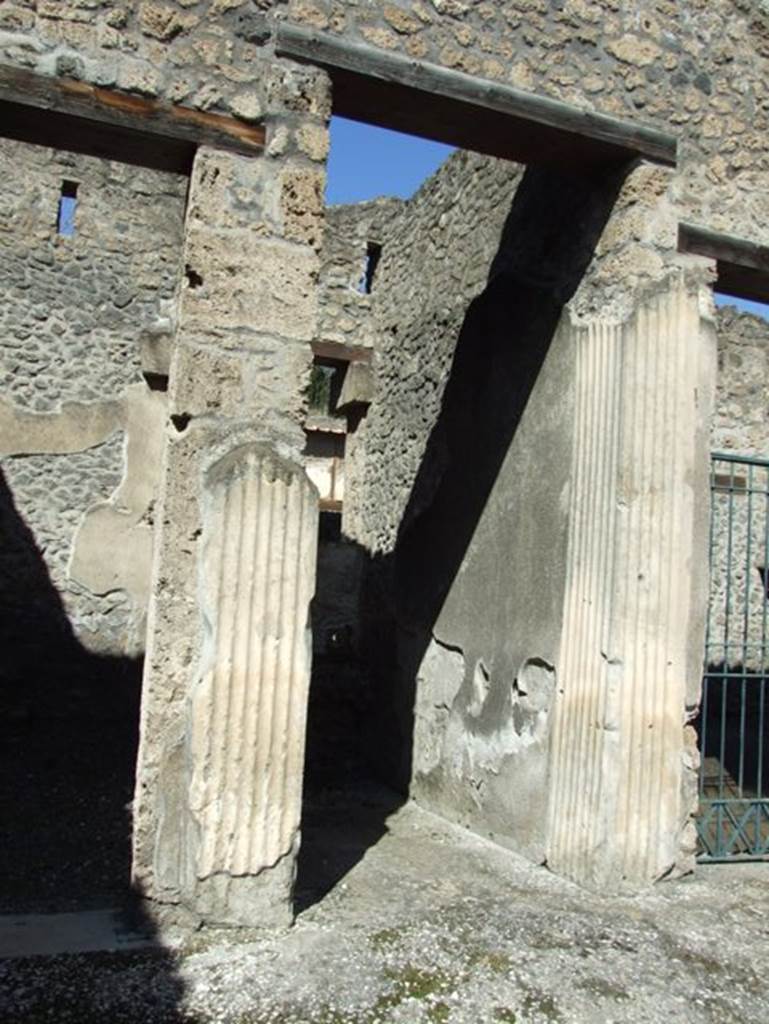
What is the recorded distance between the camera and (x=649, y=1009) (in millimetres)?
2943

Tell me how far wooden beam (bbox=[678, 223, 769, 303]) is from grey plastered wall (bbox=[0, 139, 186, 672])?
616cm

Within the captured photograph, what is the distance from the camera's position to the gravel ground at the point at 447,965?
2799 millimetres

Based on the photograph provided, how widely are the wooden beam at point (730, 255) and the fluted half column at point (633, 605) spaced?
29cm

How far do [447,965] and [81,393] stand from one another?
8.48m

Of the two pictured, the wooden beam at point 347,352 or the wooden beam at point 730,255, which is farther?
the wooden beam at point 347,352

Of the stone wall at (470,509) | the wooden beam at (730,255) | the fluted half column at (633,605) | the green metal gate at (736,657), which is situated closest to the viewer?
the fluted half column at (633,605)

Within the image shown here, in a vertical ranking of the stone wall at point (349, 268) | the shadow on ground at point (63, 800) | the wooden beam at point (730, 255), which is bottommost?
the shadow on ground at point (63, 800)

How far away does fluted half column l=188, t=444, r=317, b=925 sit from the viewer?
10.9ft

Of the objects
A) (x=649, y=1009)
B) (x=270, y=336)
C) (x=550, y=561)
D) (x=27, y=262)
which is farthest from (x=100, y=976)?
(x=27, y=262)

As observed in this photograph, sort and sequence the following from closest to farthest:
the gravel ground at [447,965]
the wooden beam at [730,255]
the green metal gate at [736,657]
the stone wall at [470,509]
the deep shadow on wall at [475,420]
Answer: the gravel ground at [447,965] → the wooden beam at [730,255] → the stone wall at [470,509] → the deep shadow on wall at [475,420] → the green metal gate at [736,657]

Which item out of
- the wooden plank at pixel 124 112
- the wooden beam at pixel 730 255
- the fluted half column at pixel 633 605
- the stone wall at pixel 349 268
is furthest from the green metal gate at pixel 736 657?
the wooden plank at pixel 124 112

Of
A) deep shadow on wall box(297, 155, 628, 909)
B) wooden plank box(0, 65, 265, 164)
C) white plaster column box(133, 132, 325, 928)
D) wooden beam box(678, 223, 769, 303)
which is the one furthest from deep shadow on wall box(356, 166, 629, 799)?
wooden plank box(0, 65, 265, 164)

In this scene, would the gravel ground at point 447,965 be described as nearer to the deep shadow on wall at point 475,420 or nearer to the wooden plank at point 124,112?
the deep shadow on wall at point 475,420

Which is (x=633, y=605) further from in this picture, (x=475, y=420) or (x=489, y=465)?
(x=475, y=420)
